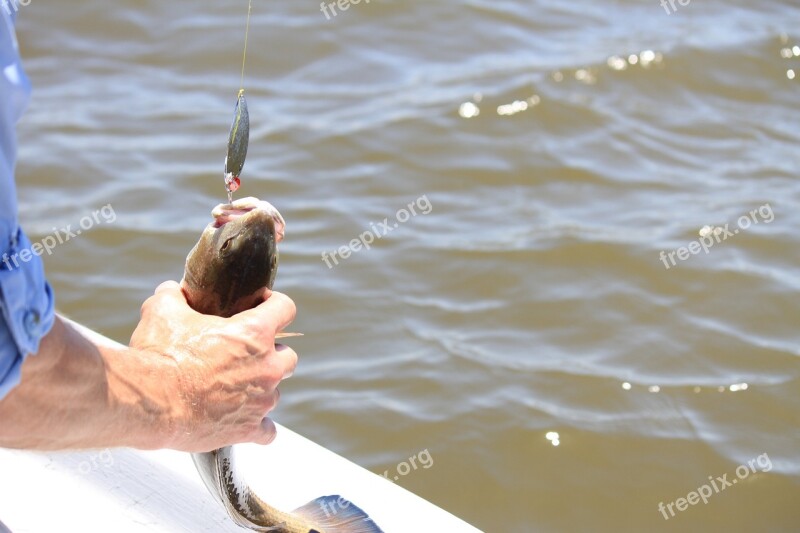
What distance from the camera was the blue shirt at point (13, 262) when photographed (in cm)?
173

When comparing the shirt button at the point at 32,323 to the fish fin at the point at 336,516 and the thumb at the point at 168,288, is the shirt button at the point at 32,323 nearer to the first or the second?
the thumb at the point at 168,288

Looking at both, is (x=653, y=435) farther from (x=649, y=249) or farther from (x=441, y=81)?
(x=441, y=81)

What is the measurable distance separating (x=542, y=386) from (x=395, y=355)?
2.53 ft

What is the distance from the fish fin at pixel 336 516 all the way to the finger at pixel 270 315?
79 cm

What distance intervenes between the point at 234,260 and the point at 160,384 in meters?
0.35

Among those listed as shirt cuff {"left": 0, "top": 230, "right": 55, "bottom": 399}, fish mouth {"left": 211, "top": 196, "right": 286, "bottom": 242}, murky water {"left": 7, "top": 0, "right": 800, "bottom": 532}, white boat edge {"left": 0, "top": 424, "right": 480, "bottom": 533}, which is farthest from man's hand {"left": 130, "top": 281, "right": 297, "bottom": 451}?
murky water {"left": 7, "top": 0, "right": 800, "bottom": 532}

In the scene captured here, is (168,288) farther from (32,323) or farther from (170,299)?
(32,323)

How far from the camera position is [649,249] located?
5941 millimetres

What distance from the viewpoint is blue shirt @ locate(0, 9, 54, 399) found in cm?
173

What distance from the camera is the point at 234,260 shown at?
2.46 m

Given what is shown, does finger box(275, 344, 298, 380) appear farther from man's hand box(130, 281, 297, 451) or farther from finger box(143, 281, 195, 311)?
finger box(143, 281, 195, 311)

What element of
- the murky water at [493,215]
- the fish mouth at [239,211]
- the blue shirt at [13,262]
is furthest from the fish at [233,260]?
the murky water at [493,215]

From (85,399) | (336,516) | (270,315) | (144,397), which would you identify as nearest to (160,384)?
(144,397)

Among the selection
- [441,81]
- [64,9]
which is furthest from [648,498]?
[64,9]
